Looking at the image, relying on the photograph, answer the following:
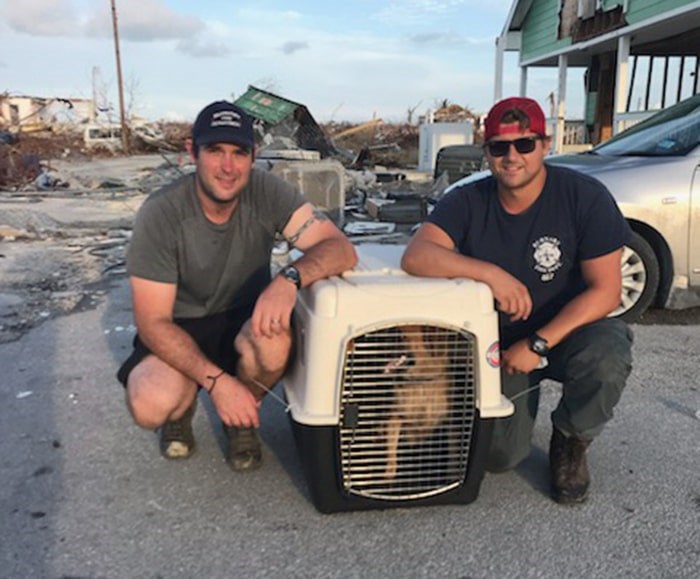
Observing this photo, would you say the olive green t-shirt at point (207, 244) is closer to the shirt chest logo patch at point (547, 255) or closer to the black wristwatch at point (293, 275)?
the black wristwatch at point (293, 275)

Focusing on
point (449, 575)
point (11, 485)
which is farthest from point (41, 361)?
point (449, 575)

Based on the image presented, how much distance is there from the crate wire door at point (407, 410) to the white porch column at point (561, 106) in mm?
13545

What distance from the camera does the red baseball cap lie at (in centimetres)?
272

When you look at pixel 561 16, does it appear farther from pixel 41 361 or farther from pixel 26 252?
pixel 41 361

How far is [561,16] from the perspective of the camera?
15961 millimetres

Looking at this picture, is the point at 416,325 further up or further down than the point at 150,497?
further up

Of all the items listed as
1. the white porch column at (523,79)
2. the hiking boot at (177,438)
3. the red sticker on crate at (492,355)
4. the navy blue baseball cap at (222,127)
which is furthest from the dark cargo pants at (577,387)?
the white porch column at (523,79)

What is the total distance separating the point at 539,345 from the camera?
262 centimetres

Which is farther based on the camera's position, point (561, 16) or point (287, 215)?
point (561, 16)

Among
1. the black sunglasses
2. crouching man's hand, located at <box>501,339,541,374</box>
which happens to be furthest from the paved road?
the black sunglasses

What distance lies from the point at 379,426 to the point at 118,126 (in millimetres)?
31077

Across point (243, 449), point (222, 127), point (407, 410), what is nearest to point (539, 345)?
point (407, 410)

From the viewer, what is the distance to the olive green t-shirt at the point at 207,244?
9.14 ft

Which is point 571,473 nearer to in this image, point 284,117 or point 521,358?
point 521,358
